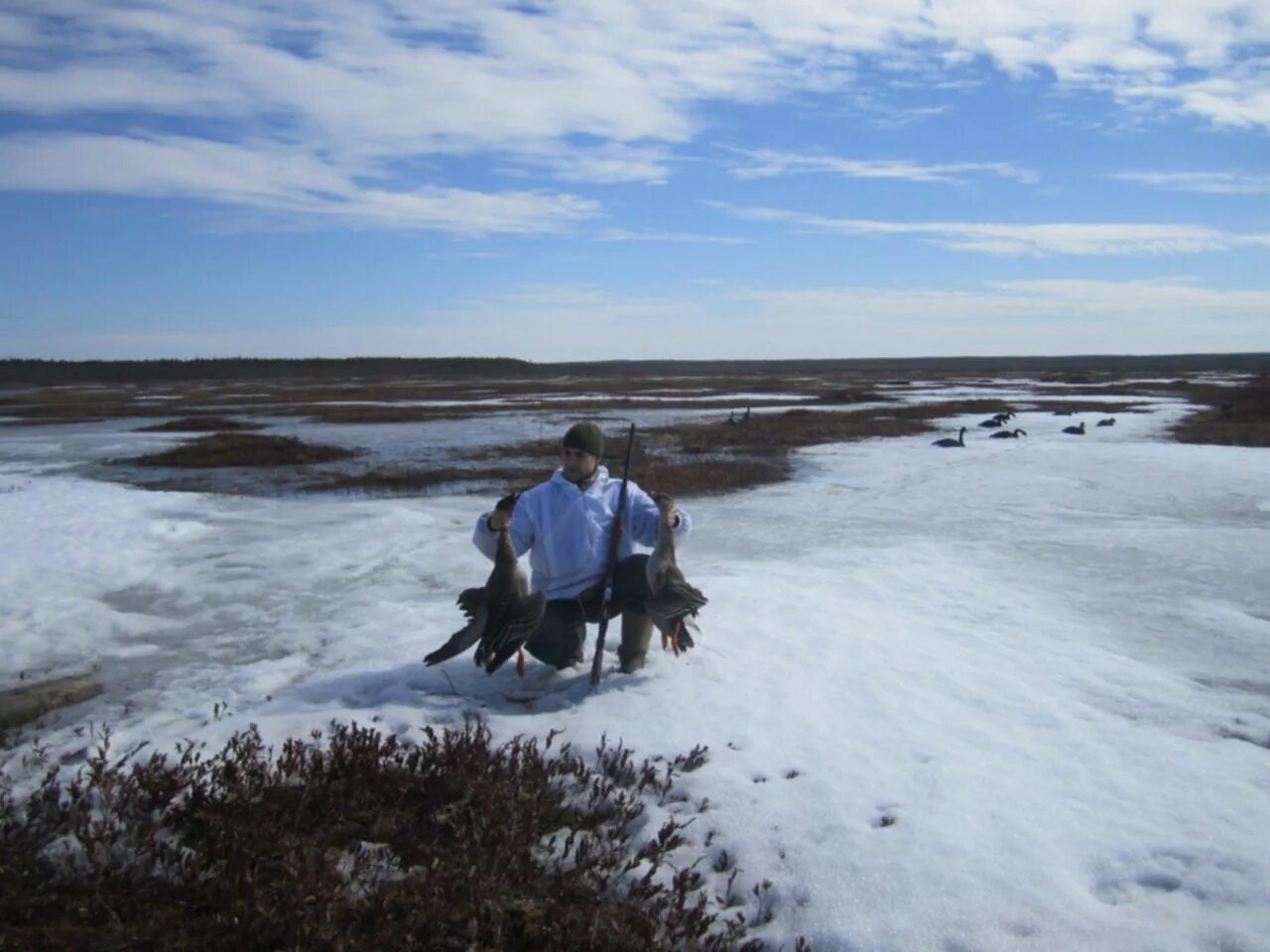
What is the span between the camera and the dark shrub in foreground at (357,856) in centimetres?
308

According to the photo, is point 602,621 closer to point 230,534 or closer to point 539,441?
point 230,534

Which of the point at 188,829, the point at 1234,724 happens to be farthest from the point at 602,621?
the point at 1234,724

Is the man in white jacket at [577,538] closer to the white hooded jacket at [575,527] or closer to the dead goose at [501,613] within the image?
the white hooded jacket at [575,527]

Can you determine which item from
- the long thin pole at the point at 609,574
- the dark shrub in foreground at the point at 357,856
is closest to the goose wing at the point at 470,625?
the long thin pole at the point at 609,574

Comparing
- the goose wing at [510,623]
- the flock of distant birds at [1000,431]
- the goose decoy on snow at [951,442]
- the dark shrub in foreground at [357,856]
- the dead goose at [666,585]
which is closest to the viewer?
the dark shrub in foreground at [357,856]

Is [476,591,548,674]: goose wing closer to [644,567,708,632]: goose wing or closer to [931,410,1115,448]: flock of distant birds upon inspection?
[644,567,708,632]: goose wing

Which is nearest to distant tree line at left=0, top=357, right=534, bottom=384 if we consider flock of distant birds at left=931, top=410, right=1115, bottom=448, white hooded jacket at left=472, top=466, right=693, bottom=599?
flock of distant birds at left=931, top=410, right=1115, bottom=448

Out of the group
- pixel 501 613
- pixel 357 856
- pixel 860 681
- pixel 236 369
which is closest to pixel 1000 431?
pixel 860 681

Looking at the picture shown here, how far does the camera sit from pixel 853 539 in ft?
36.6

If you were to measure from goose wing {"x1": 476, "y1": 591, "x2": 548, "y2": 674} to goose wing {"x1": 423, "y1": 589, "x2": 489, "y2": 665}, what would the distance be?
4cm

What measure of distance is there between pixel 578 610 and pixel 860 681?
186 centimetres

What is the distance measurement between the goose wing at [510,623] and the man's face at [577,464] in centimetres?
71

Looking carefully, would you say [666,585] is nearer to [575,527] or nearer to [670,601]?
[670,601]

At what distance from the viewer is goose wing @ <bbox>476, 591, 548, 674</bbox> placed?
5.06 meters
